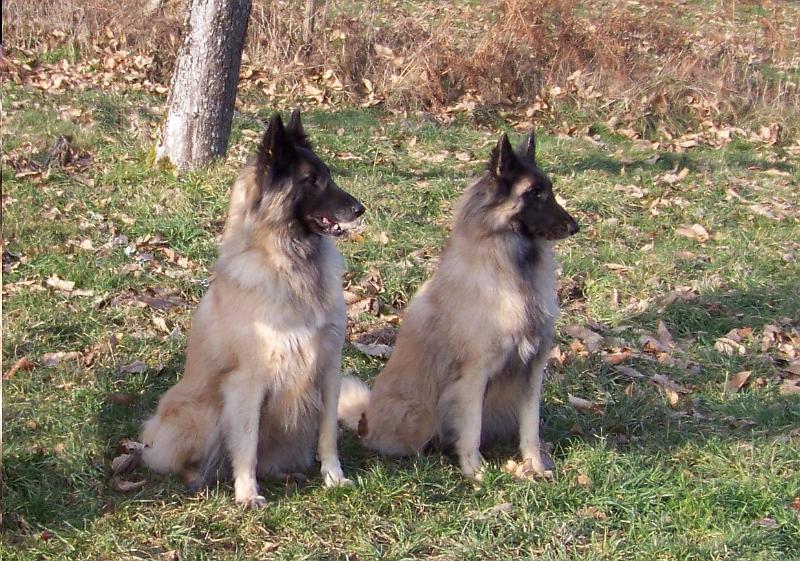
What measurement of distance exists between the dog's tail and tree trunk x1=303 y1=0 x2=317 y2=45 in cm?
720

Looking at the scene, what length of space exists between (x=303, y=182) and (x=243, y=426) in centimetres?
105

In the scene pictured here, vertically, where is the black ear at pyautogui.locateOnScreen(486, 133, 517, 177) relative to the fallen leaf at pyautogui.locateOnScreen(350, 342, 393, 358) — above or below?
above

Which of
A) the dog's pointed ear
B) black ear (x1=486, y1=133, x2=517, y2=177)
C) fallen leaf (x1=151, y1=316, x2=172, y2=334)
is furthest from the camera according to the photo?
fallen leaf (x1=151, y1=316, x2=172, y2=334)

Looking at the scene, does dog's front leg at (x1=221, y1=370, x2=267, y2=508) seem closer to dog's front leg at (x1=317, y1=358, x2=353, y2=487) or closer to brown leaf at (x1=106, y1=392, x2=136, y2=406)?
dog's front leg at (x1=317, y1=358, x2=353, y2=487)

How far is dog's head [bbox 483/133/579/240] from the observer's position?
3.99 m

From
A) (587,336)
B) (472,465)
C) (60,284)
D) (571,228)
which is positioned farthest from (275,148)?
(587,336)

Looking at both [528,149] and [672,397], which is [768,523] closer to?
[672,397]

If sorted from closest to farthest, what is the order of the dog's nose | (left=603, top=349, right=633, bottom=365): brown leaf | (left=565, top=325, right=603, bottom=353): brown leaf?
the dog's nose
(left=603, top=349, right=633, bottom=365): brown leaf
(left=565, top=325, right=603, bottom=353): brown leaf

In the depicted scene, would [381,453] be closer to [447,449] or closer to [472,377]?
[447,449]

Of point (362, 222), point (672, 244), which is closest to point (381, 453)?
point (362, 222)

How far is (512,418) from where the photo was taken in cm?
435

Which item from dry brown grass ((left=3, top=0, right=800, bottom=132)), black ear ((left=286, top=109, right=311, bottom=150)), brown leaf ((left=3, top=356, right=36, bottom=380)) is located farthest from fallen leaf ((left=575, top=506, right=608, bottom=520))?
dry brown grass ((left=3, top=0, right=800, bottom=132))

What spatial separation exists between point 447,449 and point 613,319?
2.15 meters

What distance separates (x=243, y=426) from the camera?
3.71m
